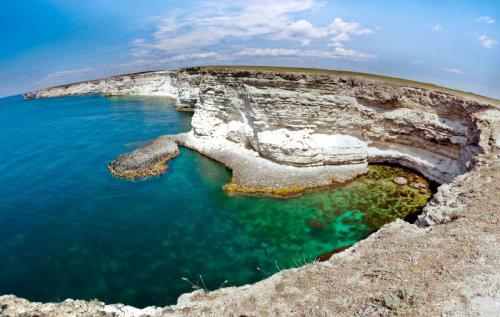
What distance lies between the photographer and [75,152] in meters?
40.4

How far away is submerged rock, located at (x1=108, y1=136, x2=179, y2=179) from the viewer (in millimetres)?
31169

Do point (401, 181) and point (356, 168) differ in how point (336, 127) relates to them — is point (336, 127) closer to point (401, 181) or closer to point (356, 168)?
point (356, 168)

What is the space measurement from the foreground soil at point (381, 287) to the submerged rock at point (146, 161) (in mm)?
22191

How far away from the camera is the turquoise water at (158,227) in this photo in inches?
669

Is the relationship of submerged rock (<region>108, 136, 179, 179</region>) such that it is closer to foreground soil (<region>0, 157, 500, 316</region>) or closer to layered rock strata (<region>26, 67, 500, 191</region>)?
layered rock strata (<region>26, 67, 500, 191</region>)

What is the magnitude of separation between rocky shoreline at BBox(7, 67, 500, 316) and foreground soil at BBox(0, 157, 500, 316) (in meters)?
0.04

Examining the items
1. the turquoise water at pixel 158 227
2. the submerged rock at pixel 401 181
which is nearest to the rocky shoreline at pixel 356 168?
the submerged rock at pixel 401 181

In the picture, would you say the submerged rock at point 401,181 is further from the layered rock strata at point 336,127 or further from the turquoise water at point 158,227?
the layered rock strata at point 336,127

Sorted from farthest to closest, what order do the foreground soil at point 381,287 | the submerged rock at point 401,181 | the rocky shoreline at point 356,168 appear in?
1. the submerged rock at point 401,181
2. the rocky shoreline at point 356,168
3. the foreground soil at point 381,287

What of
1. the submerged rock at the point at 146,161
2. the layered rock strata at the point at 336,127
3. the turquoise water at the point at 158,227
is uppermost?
the layered rock strata at the point at 336,127

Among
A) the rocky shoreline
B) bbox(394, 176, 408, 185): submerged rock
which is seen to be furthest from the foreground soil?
bbox(394, 176, 408, 185): submerged rock

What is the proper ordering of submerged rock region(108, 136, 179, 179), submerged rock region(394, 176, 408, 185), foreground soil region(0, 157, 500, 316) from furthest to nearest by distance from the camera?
submerged rock region(108, 136, 179, 179)
submerged rock region(394, 176, 408, 185)
foreground soil region(0, 157, 500, 316)

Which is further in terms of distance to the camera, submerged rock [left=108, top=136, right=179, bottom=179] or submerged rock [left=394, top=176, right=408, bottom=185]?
submerged rock [left=108, top=136, right=179, bottom=179]

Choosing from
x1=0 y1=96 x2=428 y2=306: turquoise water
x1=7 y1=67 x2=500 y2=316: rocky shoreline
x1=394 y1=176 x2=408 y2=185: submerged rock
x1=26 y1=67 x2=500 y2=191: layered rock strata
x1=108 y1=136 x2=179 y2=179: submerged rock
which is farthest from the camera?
x1=108 y1=136 x2=179 y2=179: submerged rock
